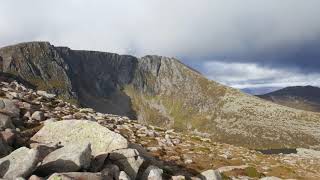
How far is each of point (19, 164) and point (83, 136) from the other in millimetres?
9334

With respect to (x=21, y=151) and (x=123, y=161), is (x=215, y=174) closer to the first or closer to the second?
(x=123, y=161)

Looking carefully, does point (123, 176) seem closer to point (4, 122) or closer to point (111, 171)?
point (111, 171)

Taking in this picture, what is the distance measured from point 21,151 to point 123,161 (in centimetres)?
762

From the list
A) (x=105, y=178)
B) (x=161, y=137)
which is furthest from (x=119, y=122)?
(x=105, y=178)

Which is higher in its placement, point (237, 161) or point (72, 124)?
point (72, 124)

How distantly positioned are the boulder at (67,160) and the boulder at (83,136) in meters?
4.04

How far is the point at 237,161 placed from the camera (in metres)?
60.7

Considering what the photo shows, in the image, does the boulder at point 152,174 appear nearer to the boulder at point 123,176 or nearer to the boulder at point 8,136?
the boulder at point 123,176

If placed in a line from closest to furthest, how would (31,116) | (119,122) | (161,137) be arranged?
(31,116) < (161,137) < (119,122)

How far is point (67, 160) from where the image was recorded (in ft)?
87.7

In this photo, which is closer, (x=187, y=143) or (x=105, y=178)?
(x=105, y=178)

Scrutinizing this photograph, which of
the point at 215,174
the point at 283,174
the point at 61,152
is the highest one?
the point at 61,152

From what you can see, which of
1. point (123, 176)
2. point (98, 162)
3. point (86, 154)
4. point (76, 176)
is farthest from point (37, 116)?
point (76, 176)

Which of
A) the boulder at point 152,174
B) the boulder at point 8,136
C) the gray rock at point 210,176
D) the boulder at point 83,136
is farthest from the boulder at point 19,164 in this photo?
the gray rock at point 210,176
